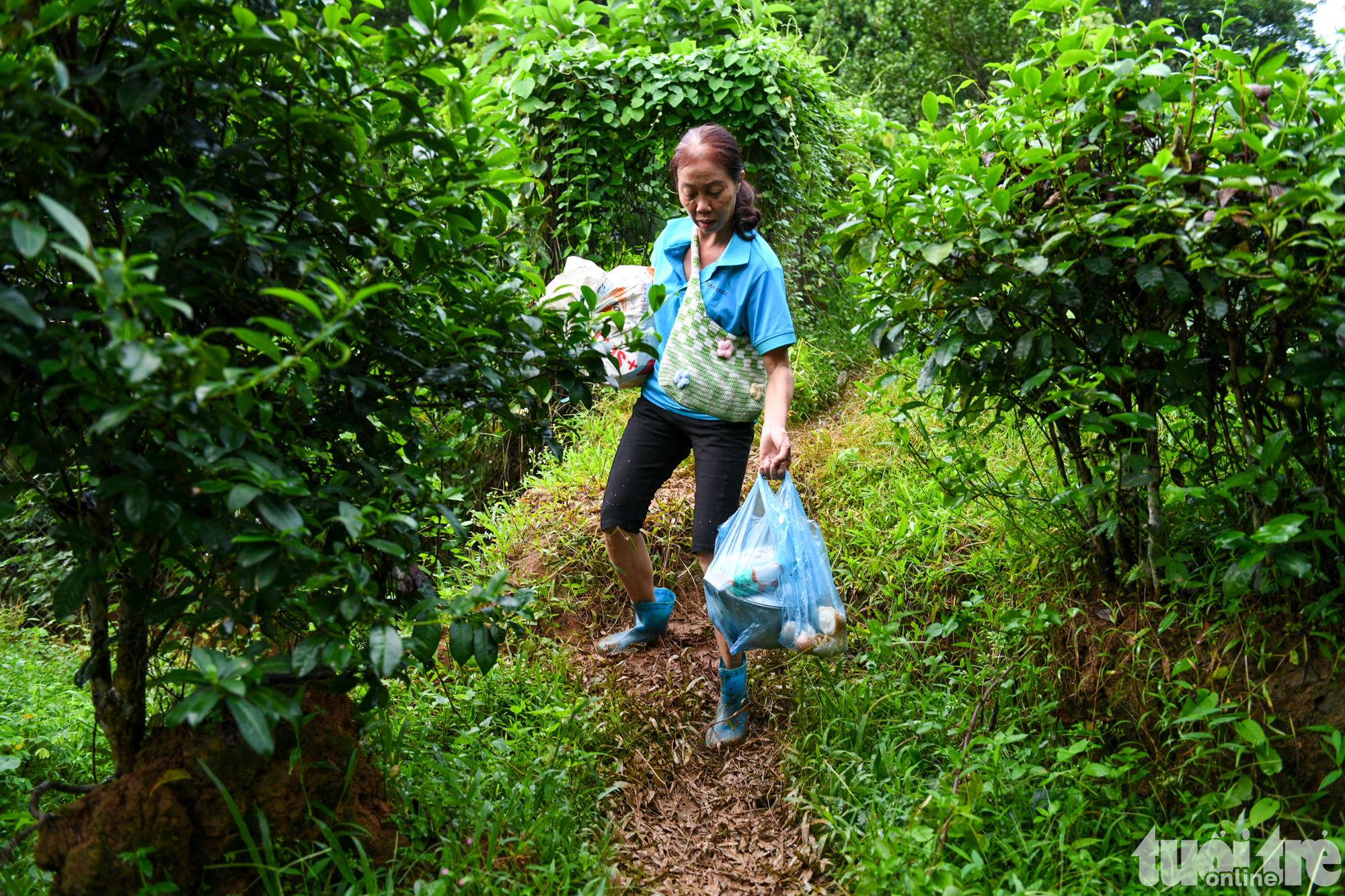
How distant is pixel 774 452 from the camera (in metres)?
2.80


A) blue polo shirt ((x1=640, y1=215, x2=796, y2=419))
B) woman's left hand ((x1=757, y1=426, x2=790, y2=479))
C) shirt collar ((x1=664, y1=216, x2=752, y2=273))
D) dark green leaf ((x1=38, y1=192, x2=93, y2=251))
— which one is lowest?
woman's left hand ((x1=757, y1=426, x2=790, y2=479))

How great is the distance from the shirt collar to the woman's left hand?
57cm

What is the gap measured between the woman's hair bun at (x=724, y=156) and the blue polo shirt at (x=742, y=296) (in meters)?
0.05

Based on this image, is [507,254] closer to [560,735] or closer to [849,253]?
[849,253]

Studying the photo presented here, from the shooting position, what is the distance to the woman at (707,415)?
9.39ft

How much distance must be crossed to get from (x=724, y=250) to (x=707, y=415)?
1.82 feet

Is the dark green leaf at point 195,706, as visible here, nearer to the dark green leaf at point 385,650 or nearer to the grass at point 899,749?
the dark green leaf at point 385,650

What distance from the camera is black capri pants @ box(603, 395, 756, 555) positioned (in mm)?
2998

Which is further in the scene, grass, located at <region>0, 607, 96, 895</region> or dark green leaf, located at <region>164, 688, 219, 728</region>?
grass, located at <region>0, 607, 96, 895</region>

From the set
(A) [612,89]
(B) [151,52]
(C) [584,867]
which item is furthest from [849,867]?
(A) [612,89]

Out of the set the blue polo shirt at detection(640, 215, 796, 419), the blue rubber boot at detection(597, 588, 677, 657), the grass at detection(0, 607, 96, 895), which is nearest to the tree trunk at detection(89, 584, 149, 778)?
the grass at detection(0, 607, 96, 895)

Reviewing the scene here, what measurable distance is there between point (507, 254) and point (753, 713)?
1.80m

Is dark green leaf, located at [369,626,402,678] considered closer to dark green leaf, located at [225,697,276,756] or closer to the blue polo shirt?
dark green leaf, located at [225,697,276,756]

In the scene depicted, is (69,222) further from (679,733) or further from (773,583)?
(679,733)
